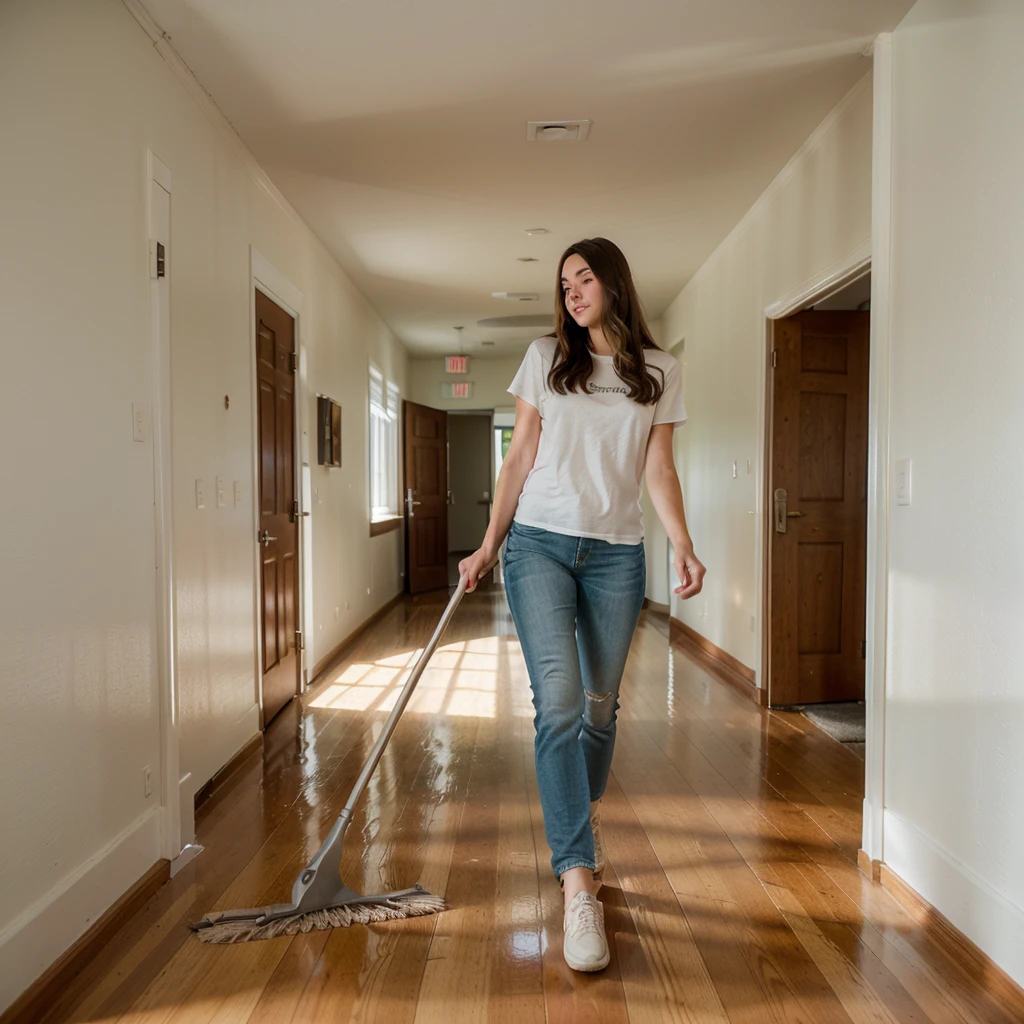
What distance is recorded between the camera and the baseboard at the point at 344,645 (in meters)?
4.68

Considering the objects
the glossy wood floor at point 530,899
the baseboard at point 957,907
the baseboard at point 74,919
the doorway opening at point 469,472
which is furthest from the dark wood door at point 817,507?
the doorway opening at point 469,472

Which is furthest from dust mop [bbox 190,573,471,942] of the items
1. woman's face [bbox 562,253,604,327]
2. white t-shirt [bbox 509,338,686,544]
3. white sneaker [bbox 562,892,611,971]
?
woman's face [bbox 562,253,604,327]

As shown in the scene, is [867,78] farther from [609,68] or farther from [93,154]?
[93,154]

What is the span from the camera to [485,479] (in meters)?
12.3

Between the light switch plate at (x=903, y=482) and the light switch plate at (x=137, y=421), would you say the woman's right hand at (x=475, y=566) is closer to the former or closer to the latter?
the light switch plate at (x=137, y=421)

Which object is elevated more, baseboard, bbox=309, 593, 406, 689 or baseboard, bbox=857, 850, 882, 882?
baseboard, bbox=857, 850, 882, 882

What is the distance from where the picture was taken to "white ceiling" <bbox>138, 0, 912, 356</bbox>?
248 cm

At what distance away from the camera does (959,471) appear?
193 cm

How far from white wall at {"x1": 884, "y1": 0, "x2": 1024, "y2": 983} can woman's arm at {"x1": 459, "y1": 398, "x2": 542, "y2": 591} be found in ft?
3.09

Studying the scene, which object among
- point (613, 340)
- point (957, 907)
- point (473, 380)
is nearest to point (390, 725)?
point (613, 340)

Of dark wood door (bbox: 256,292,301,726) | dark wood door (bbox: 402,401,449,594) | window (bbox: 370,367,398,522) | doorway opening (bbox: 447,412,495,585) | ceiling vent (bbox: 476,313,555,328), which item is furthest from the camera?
doorway opening (bbox: 447,412,495,585)

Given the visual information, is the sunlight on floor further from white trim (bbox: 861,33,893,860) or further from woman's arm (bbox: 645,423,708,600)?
woman's arm (bbox: 645,423,708,600)

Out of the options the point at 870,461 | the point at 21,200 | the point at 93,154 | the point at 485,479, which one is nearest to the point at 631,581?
the point at 870,461

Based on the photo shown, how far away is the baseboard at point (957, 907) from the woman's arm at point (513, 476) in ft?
3.92
